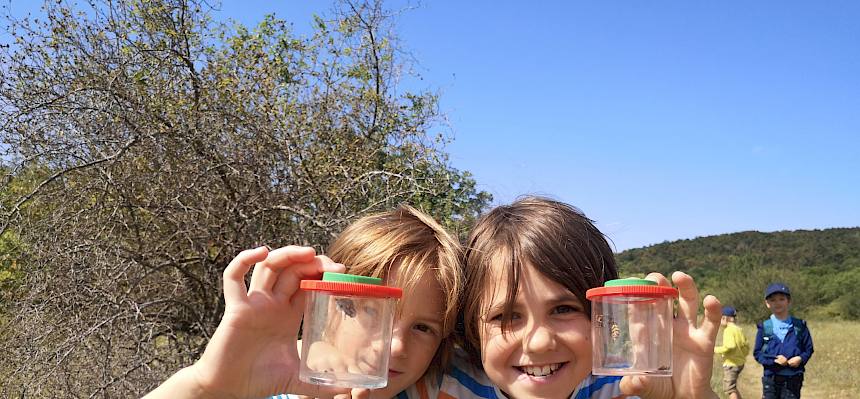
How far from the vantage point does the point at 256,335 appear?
1.66 m

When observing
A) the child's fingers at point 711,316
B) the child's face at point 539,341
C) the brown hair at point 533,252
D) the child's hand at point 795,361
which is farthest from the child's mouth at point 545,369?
the child's hand at point 795,361

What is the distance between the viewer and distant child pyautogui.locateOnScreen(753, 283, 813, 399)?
766 cm

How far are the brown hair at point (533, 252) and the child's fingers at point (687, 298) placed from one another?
27cm

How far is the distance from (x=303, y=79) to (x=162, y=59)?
4.49 ft

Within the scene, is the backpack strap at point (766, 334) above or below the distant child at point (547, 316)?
below

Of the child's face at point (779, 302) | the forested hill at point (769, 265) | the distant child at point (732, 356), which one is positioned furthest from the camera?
the forested hill at point (769, 265)

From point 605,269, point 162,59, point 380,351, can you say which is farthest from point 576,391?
point 162,59

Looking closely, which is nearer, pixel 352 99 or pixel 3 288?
pixel 3 288

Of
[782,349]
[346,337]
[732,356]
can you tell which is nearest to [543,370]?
[346,337]

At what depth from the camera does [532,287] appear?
187 centimetres

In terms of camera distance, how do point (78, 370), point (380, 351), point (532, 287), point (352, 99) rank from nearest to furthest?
point (380, 351) → point (532, 287) → point (78, 370) → point (352, 99)

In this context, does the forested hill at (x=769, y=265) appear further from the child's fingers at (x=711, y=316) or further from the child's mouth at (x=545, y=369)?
the child's fingers at (x=711, y=316)

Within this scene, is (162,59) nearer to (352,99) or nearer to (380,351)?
(352,99)

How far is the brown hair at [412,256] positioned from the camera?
1.94 metres
